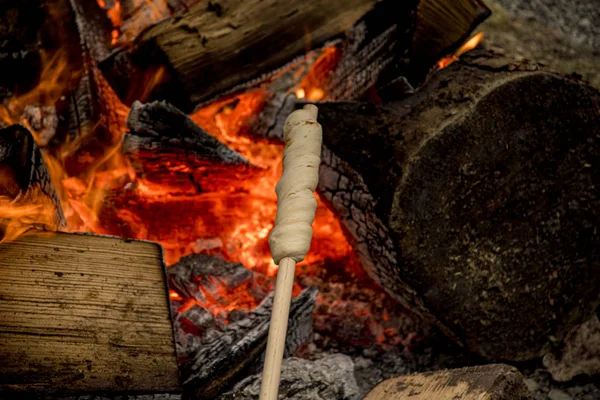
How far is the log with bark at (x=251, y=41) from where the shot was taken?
2080 millimetres

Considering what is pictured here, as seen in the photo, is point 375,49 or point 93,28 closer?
point 375,49

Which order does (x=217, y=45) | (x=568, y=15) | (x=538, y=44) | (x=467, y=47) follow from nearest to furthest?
1. (x=217, y=45)
2. (x=467, y=47)
3. (x=538, y=44)
4. (x=568, y=15)

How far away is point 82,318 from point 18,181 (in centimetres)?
56

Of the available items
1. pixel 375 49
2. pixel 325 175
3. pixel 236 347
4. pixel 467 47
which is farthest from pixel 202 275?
pixel 467 47

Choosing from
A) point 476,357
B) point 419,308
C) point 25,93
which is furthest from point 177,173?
point 476,357

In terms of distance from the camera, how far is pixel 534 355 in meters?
1.71

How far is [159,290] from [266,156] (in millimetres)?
1173

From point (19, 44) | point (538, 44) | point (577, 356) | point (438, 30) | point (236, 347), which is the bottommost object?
point (577, 356)

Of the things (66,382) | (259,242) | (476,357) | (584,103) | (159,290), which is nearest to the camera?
(66,382)

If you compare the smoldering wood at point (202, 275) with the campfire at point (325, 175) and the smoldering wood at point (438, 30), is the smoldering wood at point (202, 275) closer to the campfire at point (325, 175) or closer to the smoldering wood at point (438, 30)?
the campfire at point (325, 175)

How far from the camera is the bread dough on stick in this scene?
1.15 meters

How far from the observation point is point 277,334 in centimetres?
108

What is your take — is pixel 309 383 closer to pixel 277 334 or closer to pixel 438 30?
pixel 277 334

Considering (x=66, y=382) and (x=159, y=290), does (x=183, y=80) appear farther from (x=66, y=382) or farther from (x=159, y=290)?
(x=66, y=382)
